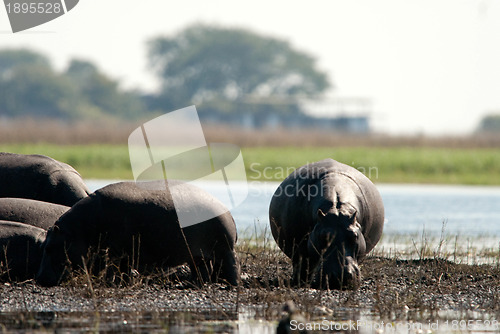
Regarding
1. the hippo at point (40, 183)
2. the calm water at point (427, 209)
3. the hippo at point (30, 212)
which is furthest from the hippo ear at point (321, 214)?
the hippo at point (40, 183)

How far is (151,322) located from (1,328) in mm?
1116

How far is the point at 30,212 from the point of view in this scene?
9086mm

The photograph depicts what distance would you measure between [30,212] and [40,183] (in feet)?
3.55

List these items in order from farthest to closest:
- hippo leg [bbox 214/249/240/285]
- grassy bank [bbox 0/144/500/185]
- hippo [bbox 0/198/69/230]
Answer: grassy bank [bbox 0/144/500/185], hippo [bbox 0/198/69/230], hippo leg [bbox 214/249/240/285]

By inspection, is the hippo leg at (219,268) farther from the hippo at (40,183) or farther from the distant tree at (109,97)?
the distant tree at (109,97)

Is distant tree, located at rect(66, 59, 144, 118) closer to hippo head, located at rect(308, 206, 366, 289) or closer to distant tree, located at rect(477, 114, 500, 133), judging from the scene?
distant tree, located at rect(477, 114, 500, 133)

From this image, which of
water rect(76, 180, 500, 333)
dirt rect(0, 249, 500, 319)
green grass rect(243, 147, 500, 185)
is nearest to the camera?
water rect(76, 180, 500, 333)

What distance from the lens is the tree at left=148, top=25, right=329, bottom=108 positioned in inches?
2904

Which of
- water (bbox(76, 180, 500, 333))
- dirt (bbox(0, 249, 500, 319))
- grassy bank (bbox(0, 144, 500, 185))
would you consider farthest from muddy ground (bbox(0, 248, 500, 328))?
grassy bank (bbox(0, 144, 500, 185))

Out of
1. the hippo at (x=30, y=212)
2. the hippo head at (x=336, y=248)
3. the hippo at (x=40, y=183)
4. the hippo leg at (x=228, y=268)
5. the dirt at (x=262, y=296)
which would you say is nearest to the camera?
the dirt at (x=262, y=296)

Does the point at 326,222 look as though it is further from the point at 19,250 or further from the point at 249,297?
the point at 19,250

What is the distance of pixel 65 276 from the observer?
816 centimetres

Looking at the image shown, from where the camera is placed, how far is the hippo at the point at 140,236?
8227 mm

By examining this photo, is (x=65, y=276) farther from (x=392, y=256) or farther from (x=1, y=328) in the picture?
(x=392, y=256)
